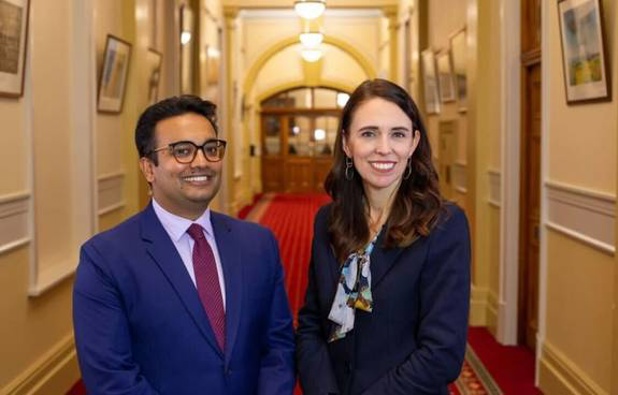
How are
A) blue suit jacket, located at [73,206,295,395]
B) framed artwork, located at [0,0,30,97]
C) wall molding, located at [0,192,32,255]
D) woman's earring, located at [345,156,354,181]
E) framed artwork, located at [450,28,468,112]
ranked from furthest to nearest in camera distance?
framed artwork, located at [450,28,468,112]
wall molding, located at [0,192,32,255]
framed artwork, located at [0,0,30,97]
woman's earring, located at [345,156,354,181]
blue suit jacket, located at [73,206,295,395]

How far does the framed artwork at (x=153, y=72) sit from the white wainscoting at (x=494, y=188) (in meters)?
3.42

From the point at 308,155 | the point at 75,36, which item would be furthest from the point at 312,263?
the point at 308,155

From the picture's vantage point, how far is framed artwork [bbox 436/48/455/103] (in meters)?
8.09

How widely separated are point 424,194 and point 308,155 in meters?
21.9

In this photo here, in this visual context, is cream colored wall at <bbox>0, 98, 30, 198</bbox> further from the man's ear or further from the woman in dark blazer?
the woman in dark blazer

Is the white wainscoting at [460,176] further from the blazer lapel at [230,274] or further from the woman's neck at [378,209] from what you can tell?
the blazer lapel at [230,274]

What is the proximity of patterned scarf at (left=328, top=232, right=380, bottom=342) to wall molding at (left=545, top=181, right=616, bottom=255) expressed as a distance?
6.81 feet

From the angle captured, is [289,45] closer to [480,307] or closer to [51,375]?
[480,307]

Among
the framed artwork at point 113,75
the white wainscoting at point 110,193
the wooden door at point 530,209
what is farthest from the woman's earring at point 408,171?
the framed artwork at point 113,75

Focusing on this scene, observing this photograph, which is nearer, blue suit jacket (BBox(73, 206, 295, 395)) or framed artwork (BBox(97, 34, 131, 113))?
blue suit jacket (BBox(73, 206, 295, 395))

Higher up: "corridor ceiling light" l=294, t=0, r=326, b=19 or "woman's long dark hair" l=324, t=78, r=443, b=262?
"corridor ceiling light" l=294, t=0, r=326, b=19

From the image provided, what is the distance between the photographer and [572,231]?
4.54m

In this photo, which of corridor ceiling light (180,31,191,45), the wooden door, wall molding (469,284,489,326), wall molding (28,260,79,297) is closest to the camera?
wall molding (28,260,79,297)

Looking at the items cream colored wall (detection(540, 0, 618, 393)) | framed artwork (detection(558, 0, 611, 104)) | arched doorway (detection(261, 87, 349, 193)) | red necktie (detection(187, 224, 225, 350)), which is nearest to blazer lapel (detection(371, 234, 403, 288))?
red necktie (detection(187, 224, 225, 350))
